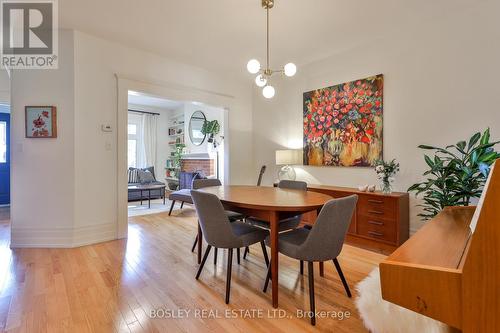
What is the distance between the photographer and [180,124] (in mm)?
7395

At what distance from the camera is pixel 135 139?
748 cm

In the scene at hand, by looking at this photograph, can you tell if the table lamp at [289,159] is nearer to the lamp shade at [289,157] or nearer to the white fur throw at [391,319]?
the lamp shade at [289,157]

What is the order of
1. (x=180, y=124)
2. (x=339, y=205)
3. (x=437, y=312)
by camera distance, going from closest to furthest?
(x=437, y=312) < (x=339, y=205) < (x=180, y=124)

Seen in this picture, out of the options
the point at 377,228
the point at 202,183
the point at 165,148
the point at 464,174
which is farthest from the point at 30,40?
the point at 165,148

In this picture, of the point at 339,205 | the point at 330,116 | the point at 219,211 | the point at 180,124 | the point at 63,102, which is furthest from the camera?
the point at 180,124

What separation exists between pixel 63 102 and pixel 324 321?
3562 mm

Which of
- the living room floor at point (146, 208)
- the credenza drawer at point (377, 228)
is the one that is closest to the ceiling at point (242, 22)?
the credenza drawer at point (377, 228)

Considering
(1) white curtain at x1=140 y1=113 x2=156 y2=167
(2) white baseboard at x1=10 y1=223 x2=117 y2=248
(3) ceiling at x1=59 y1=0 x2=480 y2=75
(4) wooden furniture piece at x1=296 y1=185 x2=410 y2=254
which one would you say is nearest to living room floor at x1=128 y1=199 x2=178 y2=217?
(2) white baseboard at x1=10 y1=223 x2=117 y2=248

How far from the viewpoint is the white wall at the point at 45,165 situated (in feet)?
9.79

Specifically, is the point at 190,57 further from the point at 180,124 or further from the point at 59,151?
the point at 180,124

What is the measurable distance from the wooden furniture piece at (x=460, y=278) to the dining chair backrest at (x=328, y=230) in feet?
2.63

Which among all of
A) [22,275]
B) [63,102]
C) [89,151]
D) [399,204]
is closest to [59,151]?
[89,151]

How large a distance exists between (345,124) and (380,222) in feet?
4.60

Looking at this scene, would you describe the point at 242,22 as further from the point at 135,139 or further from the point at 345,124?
the point at 135,139
